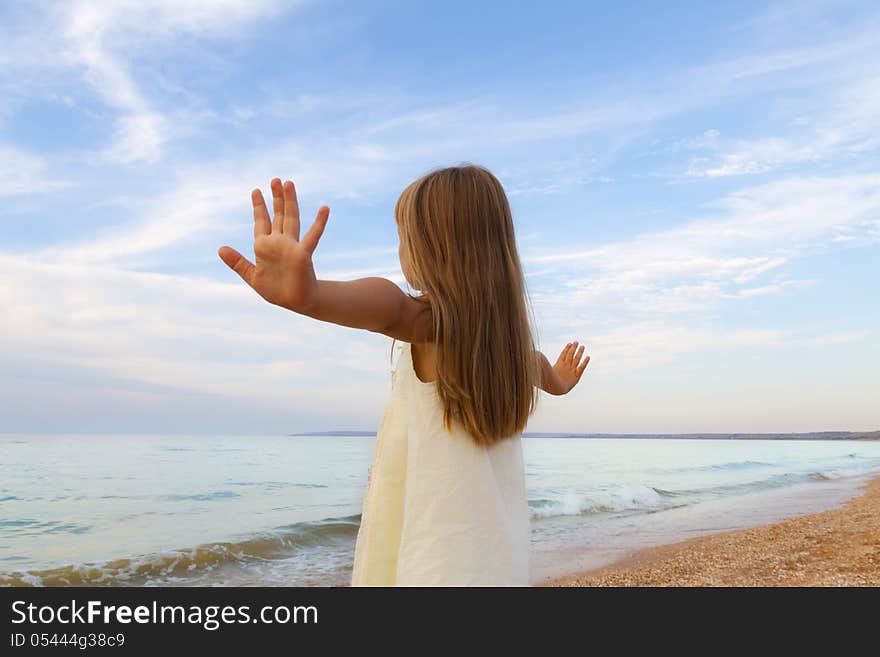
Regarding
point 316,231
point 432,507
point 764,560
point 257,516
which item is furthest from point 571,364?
point 257,516

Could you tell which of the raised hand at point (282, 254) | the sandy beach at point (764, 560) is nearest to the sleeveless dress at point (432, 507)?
the raised hand at point (282, 254)

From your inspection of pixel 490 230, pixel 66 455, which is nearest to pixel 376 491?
pixel 490 230

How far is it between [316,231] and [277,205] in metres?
0.12

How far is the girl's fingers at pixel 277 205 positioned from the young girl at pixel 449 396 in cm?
3

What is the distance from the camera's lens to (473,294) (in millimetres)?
1797

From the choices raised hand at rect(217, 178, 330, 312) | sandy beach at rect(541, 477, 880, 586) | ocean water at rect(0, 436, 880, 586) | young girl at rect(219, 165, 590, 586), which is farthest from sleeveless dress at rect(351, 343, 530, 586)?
sandy beach at rect(541, 477, 880, 586)

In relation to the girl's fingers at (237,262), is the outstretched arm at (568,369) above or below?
below

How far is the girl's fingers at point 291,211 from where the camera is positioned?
1.49m

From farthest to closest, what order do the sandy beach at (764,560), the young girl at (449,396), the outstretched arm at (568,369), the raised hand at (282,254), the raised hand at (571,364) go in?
the sandy beach at (764,560), the raised hand at (571,364), the outstretched arm at (568,369), the young girl at (449,396), the raised hand at (282,254)

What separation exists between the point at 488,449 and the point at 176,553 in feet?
27.2

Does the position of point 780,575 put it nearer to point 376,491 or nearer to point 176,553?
point 376,491

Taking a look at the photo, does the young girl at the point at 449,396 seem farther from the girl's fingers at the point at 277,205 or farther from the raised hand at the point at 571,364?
the raised hand at the point at 571,364

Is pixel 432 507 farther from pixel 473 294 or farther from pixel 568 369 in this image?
pixel 568 369

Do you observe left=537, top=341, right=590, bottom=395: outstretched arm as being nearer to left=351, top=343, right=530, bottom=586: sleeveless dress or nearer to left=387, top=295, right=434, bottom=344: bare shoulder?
left=351, top=343, right=530, bottom=586: sleeveless dress
